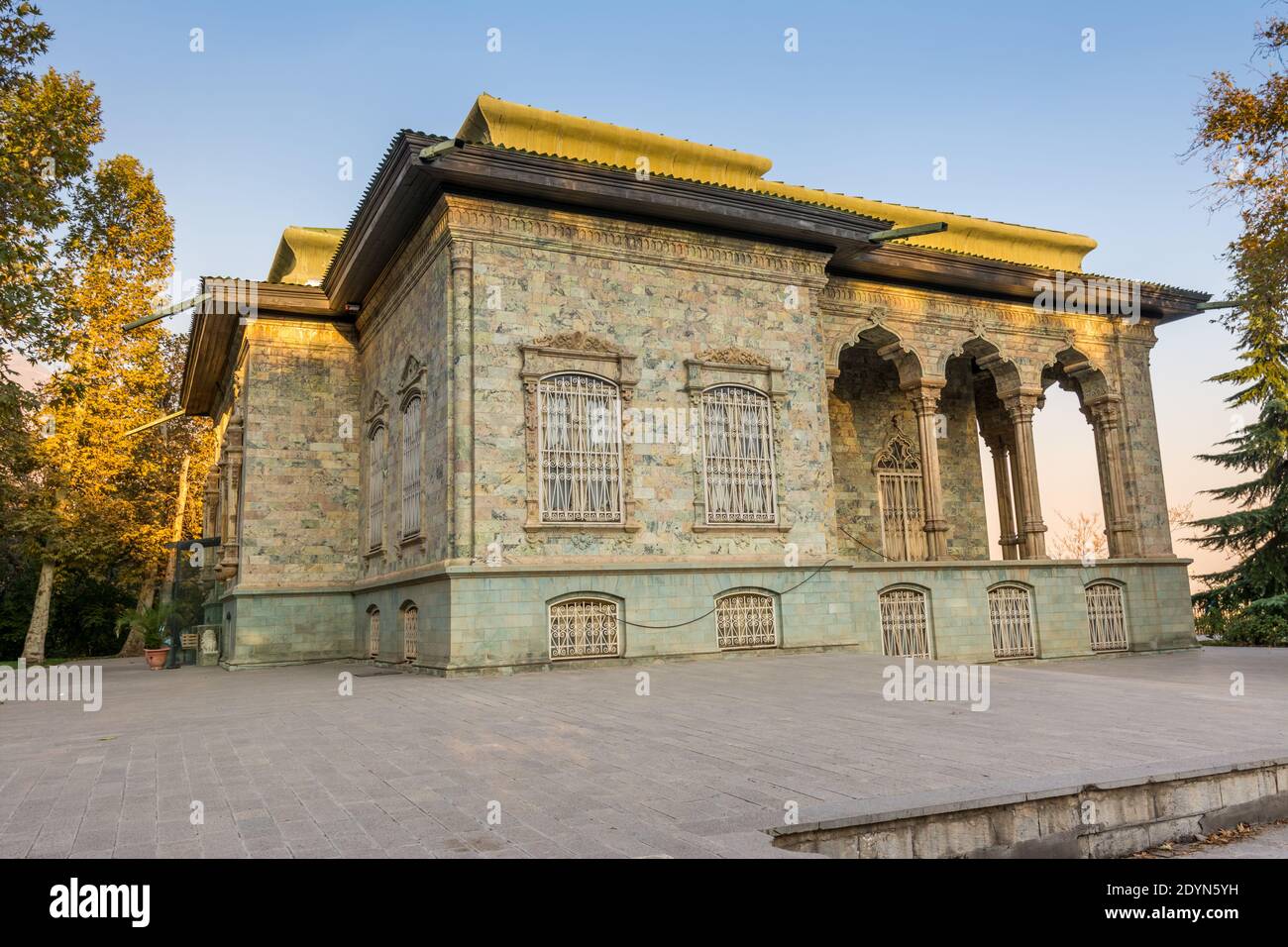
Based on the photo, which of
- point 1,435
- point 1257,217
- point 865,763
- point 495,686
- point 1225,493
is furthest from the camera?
point 1225,493

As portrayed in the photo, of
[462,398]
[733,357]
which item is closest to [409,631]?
[462,398]

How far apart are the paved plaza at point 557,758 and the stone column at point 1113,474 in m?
8.91

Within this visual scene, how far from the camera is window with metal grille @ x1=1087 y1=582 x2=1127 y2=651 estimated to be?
18.6m

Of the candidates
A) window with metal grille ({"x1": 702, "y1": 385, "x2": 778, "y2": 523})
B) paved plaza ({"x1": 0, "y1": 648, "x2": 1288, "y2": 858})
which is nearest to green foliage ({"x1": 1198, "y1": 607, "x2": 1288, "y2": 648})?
paved plaza ({"x1": 0, "y1": 648, "x2": 1288, "y2": 858})

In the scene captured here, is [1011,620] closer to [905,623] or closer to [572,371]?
[905,623]

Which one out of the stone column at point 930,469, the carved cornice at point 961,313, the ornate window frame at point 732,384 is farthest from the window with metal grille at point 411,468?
the stone column at point 930,469

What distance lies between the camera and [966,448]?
75.0 ft

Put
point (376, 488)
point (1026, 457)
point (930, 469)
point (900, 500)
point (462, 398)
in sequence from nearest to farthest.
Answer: point (462, 398), point (376, 488), point (930, 469), point (1026, 457), point (900, 500)

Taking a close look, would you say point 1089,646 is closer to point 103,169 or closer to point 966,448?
point 966,448

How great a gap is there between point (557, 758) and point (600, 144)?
515 inches

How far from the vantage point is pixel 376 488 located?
17.9m

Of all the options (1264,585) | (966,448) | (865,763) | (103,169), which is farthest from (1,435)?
(1264,585)

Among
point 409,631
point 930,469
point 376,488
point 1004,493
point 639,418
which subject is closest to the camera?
point 639,418

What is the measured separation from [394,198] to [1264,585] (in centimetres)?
2404
